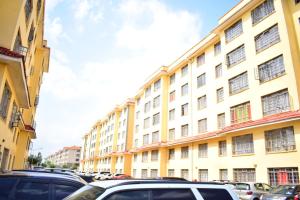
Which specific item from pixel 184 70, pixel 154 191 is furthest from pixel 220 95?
pixel 154 191

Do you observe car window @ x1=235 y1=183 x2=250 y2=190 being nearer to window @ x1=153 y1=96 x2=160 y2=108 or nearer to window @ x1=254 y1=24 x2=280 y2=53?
window @ x1=254 y1=24 x2=280 y2=53

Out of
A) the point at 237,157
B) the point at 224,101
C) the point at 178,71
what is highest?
the point at 178,71

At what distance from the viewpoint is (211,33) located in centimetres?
3084

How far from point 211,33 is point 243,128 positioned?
12991mm

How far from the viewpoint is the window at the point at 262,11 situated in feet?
75.4

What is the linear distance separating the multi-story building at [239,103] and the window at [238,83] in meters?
0.09

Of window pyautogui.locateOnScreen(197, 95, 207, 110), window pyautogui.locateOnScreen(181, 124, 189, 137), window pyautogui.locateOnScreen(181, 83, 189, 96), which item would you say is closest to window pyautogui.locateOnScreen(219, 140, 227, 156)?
window pyautogui.locateOnScreen(197, 95, 207, 110)

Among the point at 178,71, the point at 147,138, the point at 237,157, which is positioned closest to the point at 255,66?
the point at 237,157

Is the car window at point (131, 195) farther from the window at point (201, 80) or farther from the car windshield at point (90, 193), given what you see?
the window at point (201, 80)

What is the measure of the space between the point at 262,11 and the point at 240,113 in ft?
30.5

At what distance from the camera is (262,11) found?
23.9 meters

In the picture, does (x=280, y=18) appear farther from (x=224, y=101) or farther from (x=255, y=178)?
(x=255, y=178)

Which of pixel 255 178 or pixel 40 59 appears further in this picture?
pixel 40 59

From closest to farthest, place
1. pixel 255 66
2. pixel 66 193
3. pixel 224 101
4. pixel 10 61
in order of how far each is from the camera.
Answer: pixel 66 193, pixel 10 61, pixel 255 66, pixel 224 101
